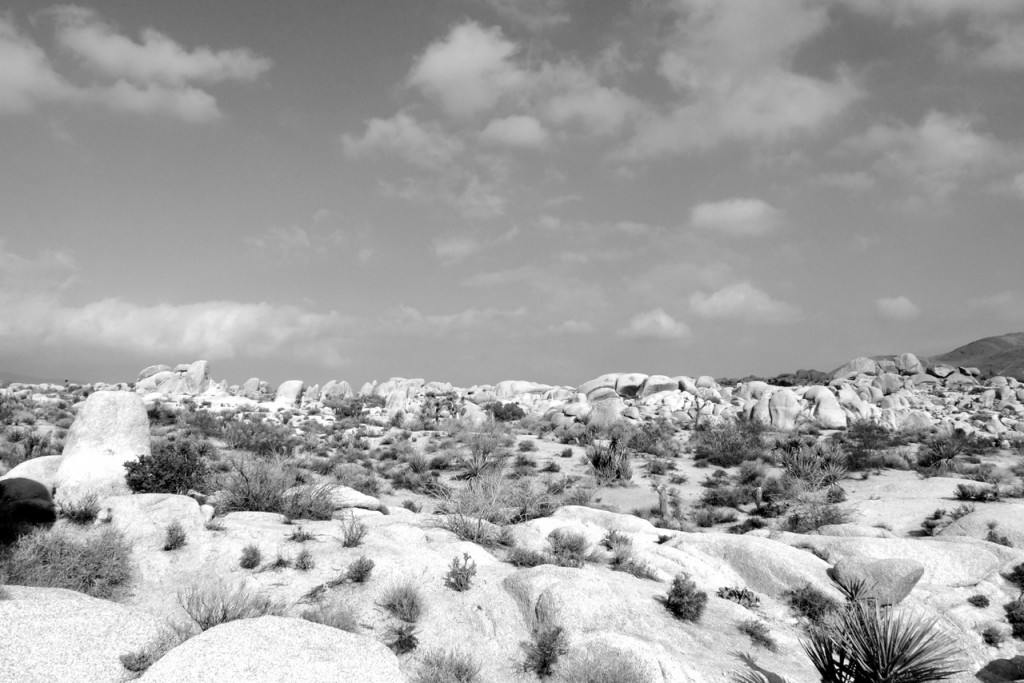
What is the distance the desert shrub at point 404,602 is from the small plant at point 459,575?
0.66 metres

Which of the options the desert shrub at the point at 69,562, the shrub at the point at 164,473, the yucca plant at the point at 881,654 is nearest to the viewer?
the yucca plant at the point at 881,654

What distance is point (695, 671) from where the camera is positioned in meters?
8.25

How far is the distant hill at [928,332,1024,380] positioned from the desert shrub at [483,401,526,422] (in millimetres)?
106492

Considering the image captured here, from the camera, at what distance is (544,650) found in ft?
28.3

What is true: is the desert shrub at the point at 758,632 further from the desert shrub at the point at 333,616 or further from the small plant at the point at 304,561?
the small plant at the point at 304,561

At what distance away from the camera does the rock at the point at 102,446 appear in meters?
12.8

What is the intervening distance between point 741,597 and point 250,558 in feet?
30.1

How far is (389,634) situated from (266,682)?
3155 mm

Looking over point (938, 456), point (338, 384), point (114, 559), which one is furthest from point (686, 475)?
point (338, 384)

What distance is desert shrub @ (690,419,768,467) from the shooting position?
27.3 metres

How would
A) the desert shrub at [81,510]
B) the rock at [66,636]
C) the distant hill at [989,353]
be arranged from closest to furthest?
the rock at [66,636] → the desert shrub at [81,510] → the distant hill at [989,353]

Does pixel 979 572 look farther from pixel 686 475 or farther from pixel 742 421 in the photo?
pixel 742 421

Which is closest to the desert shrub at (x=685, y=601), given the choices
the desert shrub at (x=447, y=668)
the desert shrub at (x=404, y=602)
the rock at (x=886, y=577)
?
Result: the rock at (x=886, y=577)

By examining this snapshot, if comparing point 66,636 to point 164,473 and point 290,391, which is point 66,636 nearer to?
point 164,473
